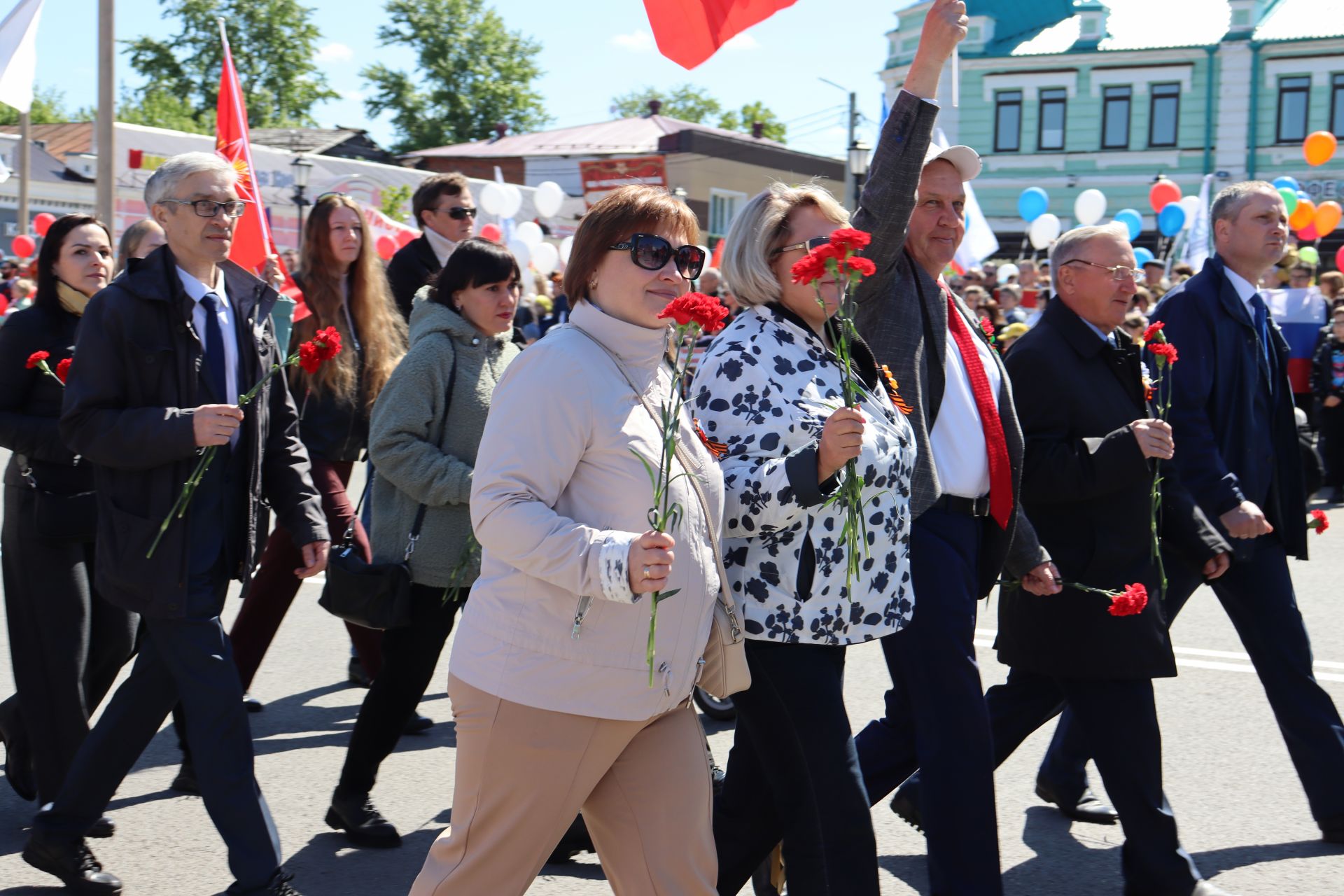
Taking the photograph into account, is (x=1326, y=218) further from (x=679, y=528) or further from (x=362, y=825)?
(x=679, y=528)

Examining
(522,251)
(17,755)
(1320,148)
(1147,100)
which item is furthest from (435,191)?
(1147,100)

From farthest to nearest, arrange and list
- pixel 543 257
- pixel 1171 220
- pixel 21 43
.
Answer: pixel 543 257 → pixel 1171 220 → pixel 21 43

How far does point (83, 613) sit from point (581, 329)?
2307 mm

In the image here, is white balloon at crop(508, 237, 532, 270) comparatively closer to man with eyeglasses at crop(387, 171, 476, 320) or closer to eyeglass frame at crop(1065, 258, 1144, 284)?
man with eyeglasses at crop(387, 171, 476, 320)

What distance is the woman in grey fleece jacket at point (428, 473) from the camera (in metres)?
4.33

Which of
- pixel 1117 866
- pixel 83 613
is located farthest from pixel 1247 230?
pixel 83 613

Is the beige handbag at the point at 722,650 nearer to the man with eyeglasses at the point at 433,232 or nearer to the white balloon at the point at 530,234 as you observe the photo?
the man with eyeglasses at the point at 433,232

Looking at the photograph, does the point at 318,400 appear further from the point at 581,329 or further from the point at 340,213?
the point at 581,329

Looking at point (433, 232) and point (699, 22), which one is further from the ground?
point (699, 22)

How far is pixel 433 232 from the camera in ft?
19.6

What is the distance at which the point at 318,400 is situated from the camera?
5.45 m

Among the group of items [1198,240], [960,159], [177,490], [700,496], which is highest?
[1198,240]

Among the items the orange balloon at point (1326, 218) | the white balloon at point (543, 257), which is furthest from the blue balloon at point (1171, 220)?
the white balloon at point (543, 257)

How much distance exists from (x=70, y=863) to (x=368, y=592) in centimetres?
107
